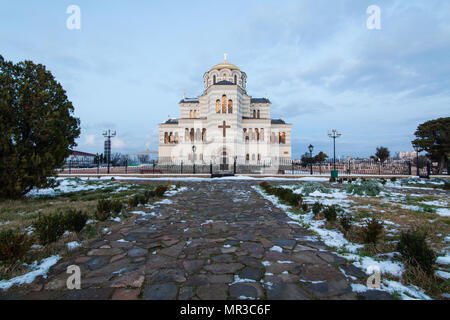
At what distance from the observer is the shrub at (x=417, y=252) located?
2.51 m

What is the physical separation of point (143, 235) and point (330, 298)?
3329 millimetres

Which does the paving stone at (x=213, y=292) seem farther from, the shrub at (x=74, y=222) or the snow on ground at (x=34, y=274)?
the shrub at (x=74, y=222)

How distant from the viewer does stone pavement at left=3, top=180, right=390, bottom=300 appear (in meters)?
2.20

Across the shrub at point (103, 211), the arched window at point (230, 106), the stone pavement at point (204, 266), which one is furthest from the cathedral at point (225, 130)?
the stone pavement at point (204, 266)

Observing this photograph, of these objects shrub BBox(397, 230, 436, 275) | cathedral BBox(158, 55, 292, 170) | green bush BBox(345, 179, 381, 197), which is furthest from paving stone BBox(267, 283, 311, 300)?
cathedral BBox(158, 55, 292, 170)

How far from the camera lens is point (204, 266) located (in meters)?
2.80

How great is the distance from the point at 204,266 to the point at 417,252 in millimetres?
2700

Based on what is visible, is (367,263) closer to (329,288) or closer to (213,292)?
(329,288)

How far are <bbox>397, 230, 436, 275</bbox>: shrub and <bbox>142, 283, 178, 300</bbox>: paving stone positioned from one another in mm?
2896

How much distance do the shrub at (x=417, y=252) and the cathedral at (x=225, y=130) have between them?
95.9ft

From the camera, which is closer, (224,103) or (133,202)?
(133,202)

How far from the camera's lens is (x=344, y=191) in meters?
10.0

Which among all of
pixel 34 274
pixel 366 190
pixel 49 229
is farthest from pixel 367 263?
pixel 366 190

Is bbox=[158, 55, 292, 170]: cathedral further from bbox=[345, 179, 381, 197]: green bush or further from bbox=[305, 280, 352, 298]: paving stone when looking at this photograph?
A: bbox=[305, 280, 352, 298]: paving stone
